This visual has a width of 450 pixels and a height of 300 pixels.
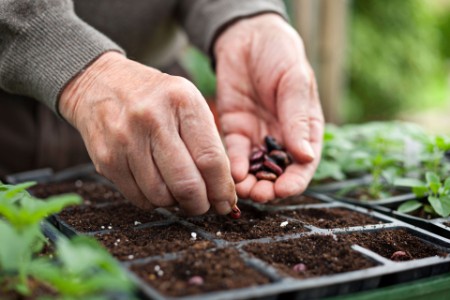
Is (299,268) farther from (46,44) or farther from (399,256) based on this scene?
(46,44)

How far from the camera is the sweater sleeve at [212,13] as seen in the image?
1.94 m

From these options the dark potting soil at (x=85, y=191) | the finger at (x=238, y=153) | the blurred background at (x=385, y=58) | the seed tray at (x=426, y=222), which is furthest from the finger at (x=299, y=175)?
the blurred background at (x=385, y=58)

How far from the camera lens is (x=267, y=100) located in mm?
1826

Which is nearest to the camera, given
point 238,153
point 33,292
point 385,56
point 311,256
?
point 33,292

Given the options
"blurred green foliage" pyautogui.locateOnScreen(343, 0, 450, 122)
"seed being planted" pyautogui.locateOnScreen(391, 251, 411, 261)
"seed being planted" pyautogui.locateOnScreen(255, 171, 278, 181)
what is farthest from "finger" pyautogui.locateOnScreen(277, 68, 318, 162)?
"blurred green foliage" pyautogui.locateOnScreen(343, 0, 450, 122)

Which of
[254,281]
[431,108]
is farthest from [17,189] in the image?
[431,108]

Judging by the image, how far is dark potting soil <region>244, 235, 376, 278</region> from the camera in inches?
41.2

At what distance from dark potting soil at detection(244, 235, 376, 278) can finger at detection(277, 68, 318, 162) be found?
1.33 ft

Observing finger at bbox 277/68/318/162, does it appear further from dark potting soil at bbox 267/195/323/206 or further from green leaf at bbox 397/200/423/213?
green leaf at bbox 397/200/423/213

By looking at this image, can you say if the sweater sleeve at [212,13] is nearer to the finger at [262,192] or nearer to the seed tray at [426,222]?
the finger at [262,192]

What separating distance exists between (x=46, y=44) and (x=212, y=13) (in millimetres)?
861

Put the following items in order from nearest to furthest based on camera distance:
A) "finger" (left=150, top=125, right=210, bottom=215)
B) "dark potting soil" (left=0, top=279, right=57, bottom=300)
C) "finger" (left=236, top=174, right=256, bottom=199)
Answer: "dark potting soil" (left=0, top=279, right=57, bottom=300), "finger" (left=150, top=125, right=210, bottom=215), "finger" (left=236, top=174, right=256, bottom=199)

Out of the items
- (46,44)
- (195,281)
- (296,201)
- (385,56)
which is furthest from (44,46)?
(385,56)

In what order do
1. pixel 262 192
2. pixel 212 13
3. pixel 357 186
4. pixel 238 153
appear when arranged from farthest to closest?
pixel 212 13 < pixel 357 186 < pixel 238 153 < pixel 262 192
